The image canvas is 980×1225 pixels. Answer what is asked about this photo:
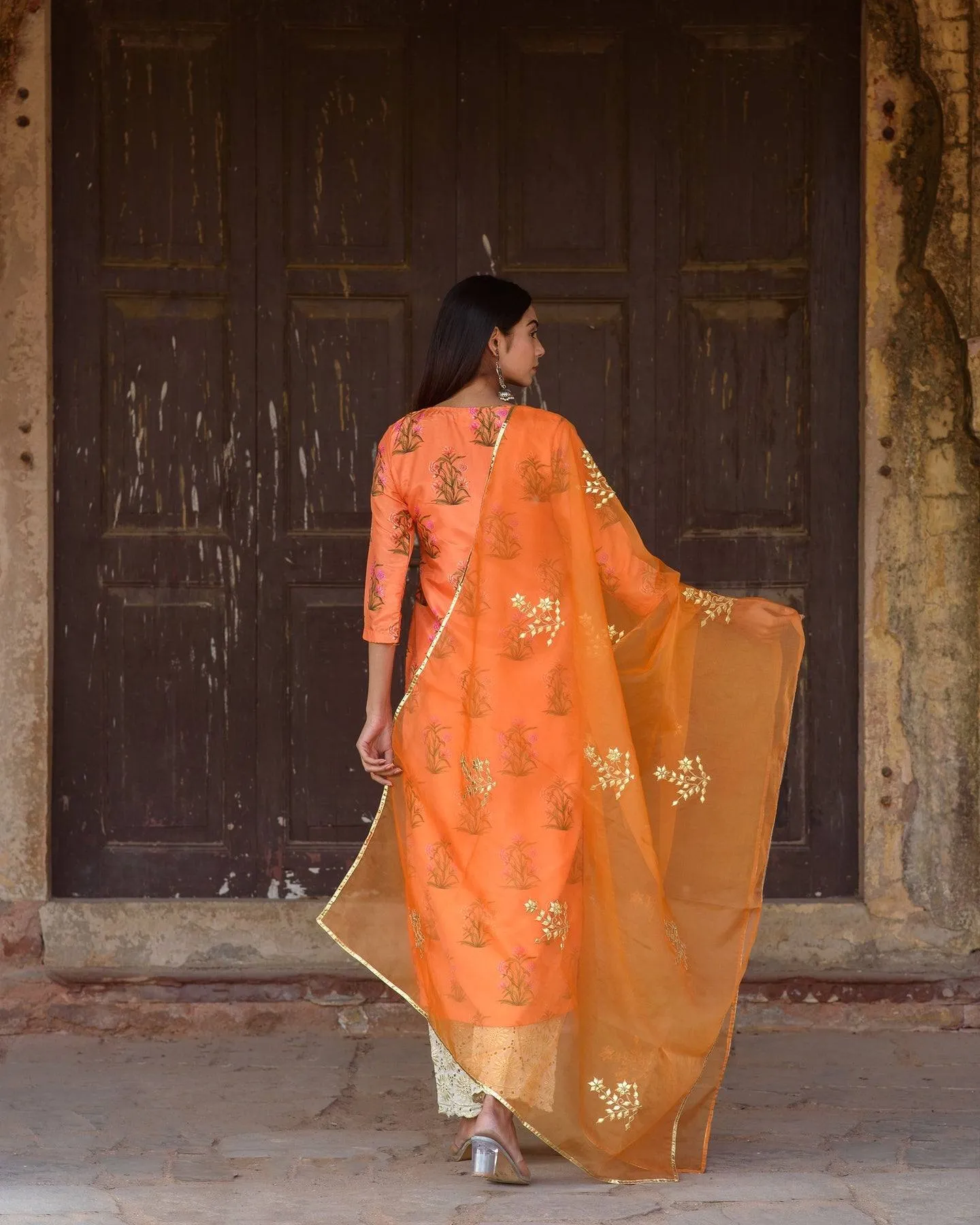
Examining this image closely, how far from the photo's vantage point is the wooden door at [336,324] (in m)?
4.49

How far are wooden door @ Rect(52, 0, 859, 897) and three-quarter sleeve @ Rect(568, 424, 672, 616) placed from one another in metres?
1.22

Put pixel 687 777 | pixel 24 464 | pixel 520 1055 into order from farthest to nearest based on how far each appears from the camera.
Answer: pixel 24 464, pixel 687 777, pixel 520 1055

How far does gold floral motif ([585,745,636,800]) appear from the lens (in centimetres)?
322

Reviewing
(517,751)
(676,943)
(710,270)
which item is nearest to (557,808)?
(517,751)

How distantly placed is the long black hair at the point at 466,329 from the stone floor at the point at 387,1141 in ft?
5.30

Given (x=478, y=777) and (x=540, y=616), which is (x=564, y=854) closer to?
(x=478, y=777)

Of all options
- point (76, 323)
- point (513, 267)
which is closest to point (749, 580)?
point (513, 267)

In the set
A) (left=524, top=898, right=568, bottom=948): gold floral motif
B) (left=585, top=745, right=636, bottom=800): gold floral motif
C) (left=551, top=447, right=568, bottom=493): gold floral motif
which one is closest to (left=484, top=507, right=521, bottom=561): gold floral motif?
→ (left=551, top=447, right=568, bottom=493): gold floral motif

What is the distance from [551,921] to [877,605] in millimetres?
1744

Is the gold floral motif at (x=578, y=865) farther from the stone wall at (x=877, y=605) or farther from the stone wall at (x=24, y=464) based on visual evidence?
the stone wall at (x=24, y=464)

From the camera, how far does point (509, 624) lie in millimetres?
3227

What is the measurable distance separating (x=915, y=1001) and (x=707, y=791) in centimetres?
144

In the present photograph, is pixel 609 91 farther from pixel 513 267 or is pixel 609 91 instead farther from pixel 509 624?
pixel 509 624

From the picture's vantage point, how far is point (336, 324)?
178 inches
